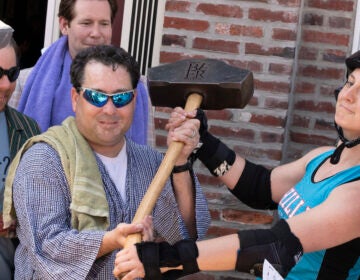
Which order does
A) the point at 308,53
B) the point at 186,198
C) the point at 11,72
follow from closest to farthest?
the point at 186,198 → the point at 11,72 → the point at 308,53

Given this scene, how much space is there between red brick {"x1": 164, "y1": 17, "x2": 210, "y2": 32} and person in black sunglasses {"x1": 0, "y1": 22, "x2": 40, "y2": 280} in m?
1.21

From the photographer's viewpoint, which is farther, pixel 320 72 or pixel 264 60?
pixel 320 72

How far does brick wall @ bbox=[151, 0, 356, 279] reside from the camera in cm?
472

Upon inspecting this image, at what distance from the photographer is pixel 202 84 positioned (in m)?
3.51

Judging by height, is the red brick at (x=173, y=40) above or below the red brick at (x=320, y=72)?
above

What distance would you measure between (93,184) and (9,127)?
0.62 metres

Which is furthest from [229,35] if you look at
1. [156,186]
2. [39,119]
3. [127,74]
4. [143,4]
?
[156,186]

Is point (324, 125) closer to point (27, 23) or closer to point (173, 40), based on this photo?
point (173, 40)

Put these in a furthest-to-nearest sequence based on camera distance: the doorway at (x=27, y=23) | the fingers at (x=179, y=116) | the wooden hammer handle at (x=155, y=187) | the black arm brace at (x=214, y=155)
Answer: the doorway at (x=27, y=23) → the black arm brace at (x=214, y=155) → the fingers at (x=179, y=116) → the wooden hammer handle at (x=155, y=187)

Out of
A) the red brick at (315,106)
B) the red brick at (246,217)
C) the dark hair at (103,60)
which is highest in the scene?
the dark hair at (103,60)

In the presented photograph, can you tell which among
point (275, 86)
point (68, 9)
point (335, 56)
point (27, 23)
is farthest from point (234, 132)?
point (27, 23)

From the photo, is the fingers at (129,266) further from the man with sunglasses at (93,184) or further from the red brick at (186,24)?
the red brick at (186,24)

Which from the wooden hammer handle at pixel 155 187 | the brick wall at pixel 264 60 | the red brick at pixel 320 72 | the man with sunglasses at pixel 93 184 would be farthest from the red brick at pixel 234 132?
the wooden hammer handle at pixel 155 187

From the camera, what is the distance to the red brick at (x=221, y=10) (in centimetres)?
474
